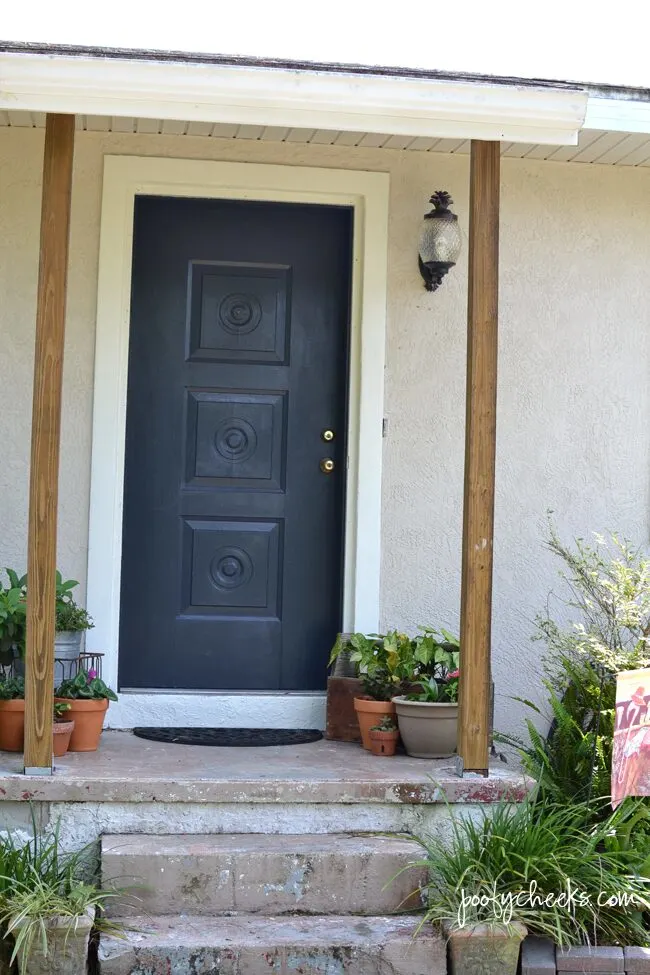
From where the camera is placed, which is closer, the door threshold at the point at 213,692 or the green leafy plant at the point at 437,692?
the green leafy plant at the point at 437,692

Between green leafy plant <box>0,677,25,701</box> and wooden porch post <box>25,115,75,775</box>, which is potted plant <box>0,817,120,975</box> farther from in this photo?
green leafy plant <box>0,677,25,701</box>

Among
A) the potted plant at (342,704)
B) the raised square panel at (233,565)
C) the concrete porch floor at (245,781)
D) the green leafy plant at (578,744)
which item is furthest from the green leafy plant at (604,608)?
the raised square panel at (233,565)

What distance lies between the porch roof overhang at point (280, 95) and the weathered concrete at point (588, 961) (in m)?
2.61

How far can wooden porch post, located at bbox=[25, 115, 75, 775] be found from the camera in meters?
3.82

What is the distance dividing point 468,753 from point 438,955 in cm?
76

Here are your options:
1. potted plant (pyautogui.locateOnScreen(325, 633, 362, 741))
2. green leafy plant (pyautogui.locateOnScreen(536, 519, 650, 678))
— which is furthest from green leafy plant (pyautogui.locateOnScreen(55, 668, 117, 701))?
green leafy plant (pyautogui.locateOnScreen(536, 519, 650, 678))

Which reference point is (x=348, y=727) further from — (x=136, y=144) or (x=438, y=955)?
(x=136, y=144)

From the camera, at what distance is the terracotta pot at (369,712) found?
4.47 meters

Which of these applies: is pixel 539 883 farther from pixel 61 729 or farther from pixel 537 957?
pixel 61 729

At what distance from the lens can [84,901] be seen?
11.1ft

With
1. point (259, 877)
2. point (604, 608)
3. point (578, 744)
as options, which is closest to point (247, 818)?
point (259, 877)

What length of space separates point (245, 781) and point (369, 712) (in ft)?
2.53

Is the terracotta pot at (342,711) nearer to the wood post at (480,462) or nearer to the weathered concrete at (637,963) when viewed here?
the wood post at (480,462)

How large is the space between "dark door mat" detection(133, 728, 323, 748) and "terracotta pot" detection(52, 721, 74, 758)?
0.47 m
